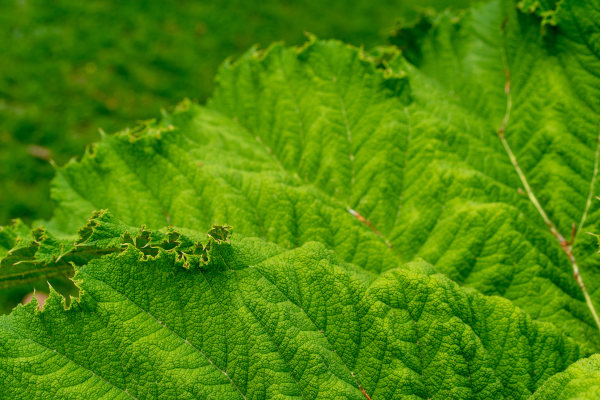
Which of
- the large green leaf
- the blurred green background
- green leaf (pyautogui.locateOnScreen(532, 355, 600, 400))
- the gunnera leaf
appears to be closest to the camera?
green leaf (pyautogui.locateOnScreen(532, 355, 600, 400))

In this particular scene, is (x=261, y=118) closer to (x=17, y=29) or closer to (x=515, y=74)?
(x=515, y=74)

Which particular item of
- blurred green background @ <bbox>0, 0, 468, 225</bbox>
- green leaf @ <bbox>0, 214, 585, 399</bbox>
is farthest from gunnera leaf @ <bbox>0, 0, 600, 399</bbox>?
blurred green background @ <bbox>0, 0, 468, 225</bbox>

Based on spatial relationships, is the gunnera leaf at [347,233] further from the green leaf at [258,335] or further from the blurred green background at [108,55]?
the blurred green background at [108,55]

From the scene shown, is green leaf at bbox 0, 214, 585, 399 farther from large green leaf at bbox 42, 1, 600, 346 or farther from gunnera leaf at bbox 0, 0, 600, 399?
large green leaf at bbox 42, 1, 600, 346

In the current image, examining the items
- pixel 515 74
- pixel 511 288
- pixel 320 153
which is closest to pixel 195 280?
pixel 320 153

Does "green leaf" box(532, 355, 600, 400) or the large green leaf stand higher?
the large green leaf

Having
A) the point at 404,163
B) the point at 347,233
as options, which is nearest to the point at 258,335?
the point at 347,233
